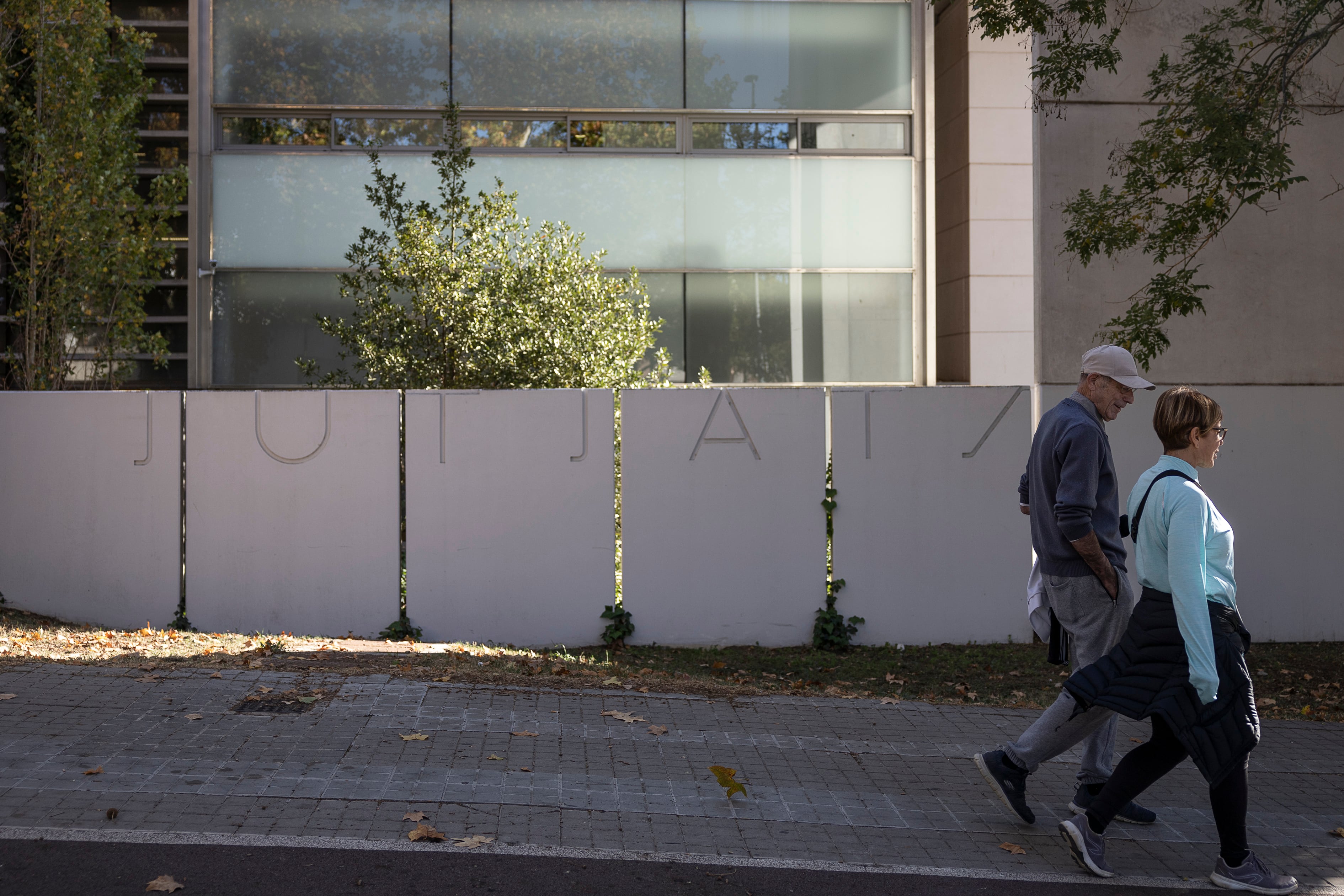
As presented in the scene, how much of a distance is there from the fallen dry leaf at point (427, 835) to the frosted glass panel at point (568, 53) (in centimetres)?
1090

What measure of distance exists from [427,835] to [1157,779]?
2772mm

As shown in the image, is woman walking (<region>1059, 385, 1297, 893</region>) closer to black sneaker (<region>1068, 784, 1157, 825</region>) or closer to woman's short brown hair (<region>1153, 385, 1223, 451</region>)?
woman's short brown hair (<region>1153, 385, 1223, 451</region>)

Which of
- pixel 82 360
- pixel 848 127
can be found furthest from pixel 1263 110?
pixel 82 360

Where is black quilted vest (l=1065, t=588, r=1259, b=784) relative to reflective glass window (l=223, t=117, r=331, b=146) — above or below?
below

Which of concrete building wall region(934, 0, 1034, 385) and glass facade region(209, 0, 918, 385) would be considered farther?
concrete building wall region(934, 0, 1034, 385)

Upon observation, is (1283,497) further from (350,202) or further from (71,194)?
(71,194)

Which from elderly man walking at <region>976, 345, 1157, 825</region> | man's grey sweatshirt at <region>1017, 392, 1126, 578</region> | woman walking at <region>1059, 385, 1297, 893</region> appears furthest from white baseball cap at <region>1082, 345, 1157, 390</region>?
woman walking at <region>1059, 385, 1297, 893</region>

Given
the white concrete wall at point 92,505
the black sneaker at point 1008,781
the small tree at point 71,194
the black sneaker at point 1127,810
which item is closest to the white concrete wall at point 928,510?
the black sneaker at point 1127,810

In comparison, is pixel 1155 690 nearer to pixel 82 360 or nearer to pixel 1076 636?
pixel 1076 636

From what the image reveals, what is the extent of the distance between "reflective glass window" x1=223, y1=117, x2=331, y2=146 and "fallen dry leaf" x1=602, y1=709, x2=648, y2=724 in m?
9.67

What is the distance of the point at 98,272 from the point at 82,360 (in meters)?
1.87

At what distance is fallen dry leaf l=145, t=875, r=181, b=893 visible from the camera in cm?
384

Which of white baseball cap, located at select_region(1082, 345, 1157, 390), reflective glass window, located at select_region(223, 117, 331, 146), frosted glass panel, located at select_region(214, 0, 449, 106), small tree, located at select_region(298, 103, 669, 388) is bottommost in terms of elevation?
white baseball cap, located at select_region(1082, 345, 1157, 390)

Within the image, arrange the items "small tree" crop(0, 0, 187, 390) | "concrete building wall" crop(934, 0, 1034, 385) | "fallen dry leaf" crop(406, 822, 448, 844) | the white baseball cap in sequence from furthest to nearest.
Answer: "concrete building wall" crop(934, 0, 1034, 385)
"small tree" crop(0, 0, 187, 390)
the white baseball cap
"fallen dry leaf" crop(406, 822, 448, 844)
